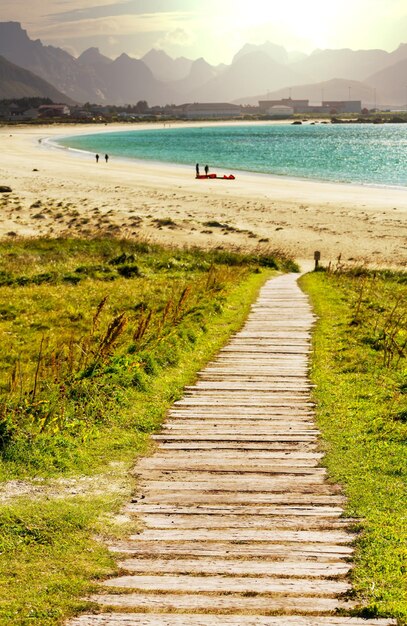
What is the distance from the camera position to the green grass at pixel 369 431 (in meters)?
5.97

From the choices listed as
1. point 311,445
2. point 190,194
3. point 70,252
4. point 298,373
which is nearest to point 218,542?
point 311,445

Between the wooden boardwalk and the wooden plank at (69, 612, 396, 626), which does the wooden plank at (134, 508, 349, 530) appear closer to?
the wooden boardwalk

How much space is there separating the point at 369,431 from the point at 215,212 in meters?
40.0

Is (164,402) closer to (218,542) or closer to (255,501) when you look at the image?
(255,501)

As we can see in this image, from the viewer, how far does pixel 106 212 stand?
46.6 metres

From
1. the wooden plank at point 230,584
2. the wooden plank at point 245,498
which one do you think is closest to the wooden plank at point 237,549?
the wooden plank at point 230,584

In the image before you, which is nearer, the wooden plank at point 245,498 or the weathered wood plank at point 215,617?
the weathered wood plank at point 215,617

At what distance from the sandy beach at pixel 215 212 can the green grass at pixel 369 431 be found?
16.8 metres

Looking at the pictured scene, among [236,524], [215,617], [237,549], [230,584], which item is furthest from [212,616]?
[236,524]

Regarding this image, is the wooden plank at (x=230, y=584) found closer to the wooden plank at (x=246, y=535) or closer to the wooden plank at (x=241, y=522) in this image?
the wooden plank at (x=246, y=535)

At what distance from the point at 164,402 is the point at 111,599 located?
548 centimetres

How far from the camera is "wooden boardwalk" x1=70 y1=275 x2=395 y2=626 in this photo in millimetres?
5352

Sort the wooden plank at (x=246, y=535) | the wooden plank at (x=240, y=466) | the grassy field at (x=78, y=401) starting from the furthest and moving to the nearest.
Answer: the wooden plank at (x=240, y=466), the wooden plank at (x=246, y=535), the grassy field at (x=78, y=401)

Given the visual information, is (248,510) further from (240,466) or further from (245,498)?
(240,466)
